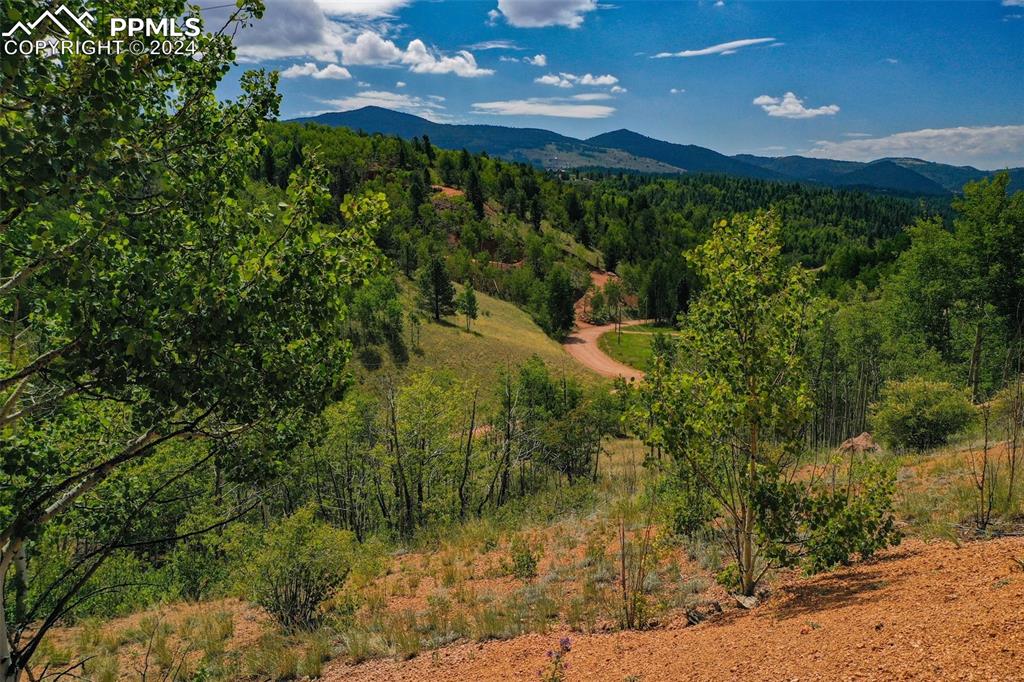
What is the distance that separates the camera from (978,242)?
2844cm

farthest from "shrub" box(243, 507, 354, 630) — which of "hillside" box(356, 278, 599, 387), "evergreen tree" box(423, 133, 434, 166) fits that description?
"evergreen tree" box(423, 133, 434, 166)

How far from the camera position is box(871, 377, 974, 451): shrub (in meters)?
19.3

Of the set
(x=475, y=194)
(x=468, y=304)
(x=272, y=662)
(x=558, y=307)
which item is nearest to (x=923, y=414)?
(x=272, y=662)

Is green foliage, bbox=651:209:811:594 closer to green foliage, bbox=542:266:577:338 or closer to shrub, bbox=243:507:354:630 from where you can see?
shrub, bbox=243:507:354:630

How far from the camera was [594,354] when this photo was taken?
87000 mm

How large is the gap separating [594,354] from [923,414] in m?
67.3

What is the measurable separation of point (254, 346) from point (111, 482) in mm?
3066

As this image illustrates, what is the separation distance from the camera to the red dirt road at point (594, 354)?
76062 millimetres

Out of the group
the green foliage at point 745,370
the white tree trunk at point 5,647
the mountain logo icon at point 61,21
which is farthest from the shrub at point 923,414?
the mountain logo icon at point 61,21

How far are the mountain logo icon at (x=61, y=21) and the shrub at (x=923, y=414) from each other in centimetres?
2334

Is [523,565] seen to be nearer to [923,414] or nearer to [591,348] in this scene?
[923,414]

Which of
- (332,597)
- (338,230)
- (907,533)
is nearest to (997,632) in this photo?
(907,533)

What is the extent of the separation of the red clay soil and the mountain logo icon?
712cm

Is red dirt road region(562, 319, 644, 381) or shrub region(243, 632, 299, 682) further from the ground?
shrub region(243, 632, 299, 682)
